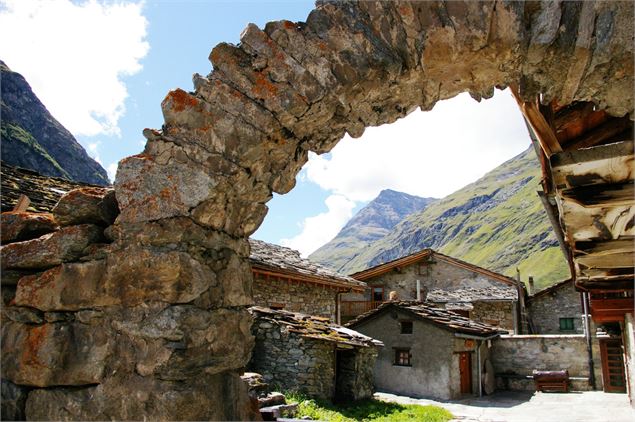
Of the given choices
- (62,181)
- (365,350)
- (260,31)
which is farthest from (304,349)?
(260,31)

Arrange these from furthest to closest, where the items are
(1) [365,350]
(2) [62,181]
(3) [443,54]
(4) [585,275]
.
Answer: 1. (1) [365,350]
2. (2) [62,181]
3. (4) [585,275]
4. (3) [443,54]

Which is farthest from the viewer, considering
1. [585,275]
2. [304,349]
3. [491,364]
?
[491,364]

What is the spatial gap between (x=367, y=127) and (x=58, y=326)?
250 cm

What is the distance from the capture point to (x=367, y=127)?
3.44 m

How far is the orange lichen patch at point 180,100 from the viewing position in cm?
311

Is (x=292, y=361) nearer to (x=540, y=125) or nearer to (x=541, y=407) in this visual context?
(x=541, y=407)

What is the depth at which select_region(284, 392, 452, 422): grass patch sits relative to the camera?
1069cm

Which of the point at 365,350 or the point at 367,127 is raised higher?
the point at 367,127

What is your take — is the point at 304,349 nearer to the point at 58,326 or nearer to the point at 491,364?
the point at 58,326

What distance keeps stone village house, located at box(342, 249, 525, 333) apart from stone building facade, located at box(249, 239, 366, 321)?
9.38 metres

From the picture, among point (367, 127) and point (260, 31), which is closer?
point (260, 31)

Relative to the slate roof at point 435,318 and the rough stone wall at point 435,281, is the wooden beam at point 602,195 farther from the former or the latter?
the rough stone wall at point 435,281

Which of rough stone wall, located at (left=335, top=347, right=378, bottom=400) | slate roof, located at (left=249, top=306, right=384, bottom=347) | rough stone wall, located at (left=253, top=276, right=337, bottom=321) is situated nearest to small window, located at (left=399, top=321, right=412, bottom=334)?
rough stone wall, located at (left=253, top=276, right=337, bottom=321)

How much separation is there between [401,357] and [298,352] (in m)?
8.04
